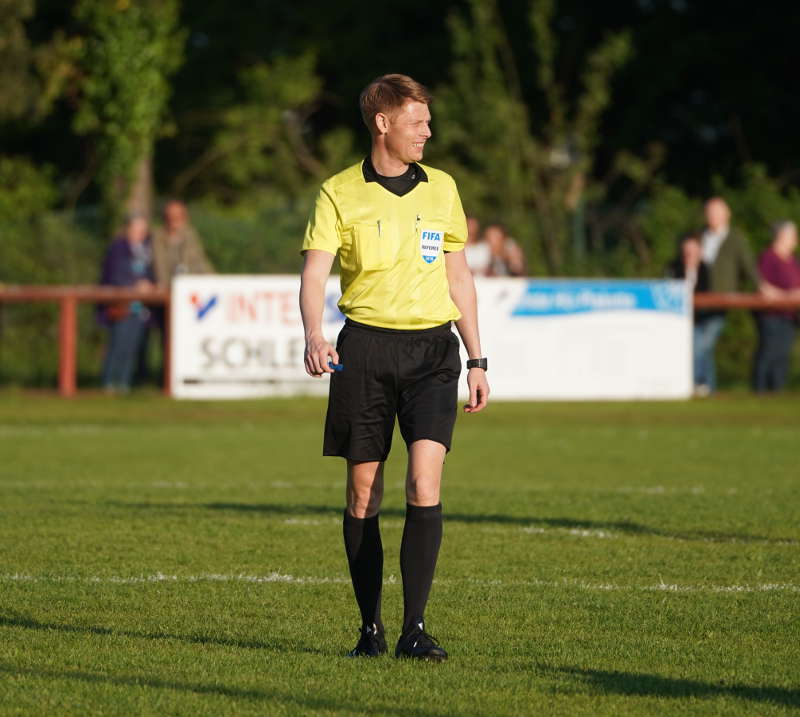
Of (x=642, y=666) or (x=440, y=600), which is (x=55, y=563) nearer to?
(x=440, y=600)

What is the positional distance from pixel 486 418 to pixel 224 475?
6458mm

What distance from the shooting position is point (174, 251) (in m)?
20.8

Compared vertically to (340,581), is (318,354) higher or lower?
higher

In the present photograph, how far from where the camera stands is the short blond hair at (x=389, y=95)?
6207 millimetres

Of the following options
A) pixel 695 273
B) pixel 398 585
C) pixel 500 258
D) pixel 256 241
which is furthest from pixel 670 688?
pixel 256 241

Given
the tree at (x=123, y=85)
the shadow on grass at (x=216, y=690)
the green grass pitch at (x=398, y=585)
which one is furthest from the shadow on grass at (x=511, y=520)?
the tree at (x=123, y=85)

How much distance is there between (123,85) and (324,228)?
23.7 meters

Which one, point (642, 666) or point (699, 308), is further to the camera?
point (699, 308)

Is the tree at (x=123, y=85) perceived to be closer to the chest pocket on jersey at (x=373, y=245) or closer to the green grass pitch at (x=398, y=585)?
the green grass pitch at (x=398, y=585)

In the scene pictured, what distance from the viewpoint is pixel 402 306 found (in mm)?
6281

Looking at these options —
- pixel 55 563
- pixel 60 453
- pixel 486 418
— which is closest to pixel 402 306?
pixel 55 563

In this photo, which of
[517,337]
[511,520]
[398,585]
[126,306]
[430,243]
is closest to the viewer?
[430,243]

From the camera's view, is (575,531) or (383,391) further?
(575,531)

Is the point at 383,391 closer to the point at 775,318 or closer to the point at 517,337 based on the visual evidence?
the point at 517,337
